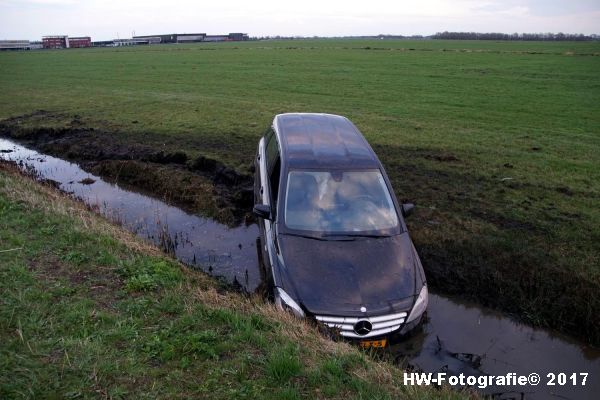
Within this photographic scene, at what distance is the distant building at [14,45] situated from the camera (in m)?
120

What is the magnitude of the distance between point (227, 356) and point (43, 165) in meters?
11.1

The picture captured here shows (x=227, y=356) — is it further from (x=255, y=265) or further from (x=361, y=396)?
(x=255, y=265)

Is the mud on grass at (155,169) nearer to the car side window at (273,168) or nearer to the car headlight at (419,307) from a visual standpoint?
the car side window at (273,168)

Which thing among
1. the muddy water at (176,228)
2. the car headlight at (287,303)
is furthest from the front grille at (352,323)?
the muddy water at (176,228)

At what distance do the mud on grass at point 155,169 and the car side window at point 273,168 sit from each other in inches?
70.1

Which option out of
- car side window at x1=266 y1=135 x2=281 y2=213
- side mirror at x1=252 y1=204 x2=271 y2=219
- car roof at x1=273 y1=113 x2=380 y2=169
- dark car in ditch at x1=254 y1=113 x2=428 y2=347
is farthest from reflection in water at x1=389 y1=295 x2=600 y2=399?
car side window at x1=266 y1=135 x2=281 y2=213

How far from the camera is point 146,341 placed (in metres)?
3.91

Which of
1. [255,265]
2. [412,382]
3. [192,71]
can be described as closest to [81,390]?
[412,382]

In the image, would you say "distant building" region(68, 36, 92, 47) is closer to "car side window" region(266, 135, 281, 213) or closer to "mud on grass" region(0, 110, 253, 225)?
"mud on grass" region(0, 110, 253, 225)

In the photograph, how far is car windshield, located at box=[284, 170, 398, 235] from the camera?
551 centimetres

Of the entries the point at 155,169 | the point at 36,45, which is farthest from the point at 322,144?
the point at 36,45

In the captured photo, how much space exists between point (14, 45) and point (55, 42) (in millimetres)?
12380

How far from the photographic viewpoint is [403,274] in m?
5.00

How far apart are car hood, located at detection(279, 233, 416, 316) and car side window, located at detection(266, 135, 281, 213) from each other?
0.84m
